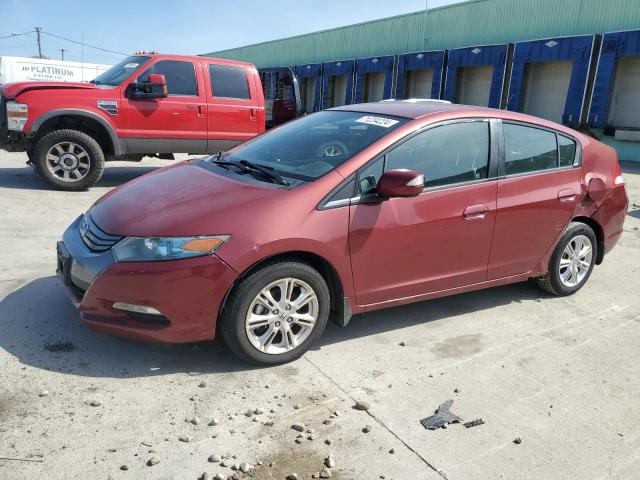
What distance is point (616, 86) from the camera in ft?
58.4

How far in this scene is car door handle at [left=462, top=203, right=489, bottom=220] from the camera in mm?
3854

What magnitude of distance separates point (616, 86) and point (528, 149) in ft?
53.3

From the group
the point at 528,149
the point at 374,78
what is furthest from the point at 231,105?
the point at 374,78

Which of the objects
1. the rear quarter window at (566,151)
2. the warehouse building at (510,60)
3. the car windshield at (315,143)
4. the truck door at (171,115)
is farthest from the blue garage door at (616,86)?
the car windshield at (315,143)

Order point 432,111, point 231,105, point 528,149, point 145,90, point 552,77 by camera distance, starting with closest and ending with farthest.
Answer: point 432,111, point 528,149, point 145,90, point 231,105, point 552,77

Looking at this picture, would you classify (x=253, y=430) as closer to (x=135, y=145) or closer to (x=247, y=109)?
(x=135, y=145)

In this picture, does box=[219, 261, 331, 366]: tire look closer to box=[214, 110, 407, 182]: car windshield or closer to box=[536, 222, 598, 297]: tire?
box=[214, 110, 407, 182]: car windshield

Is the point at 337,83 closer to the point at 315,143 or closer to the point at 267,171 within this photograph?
the point at 315,143

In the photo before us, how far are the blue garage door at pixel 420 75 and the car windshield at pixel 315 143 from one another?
68.2ft

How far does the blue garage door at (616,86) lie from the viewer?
17.3 m

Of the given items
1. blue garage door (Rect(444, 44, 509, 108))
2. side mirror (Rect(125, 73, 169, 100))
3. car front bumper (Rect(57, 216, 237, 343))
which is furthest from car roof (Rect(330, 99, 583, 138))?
blue garage door (Rect(444, 44, 509, 108))

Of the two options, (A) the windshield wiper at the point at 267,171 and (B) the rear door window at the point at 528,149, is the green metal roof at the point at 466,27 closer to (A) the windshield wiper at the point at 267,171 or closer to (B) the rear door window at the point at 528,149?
(B) the rear door window at the point at 528,149

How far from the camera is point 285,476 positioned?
7.91ft

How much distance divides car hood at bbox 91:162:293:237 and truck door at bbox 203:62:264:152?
508 centimetres
